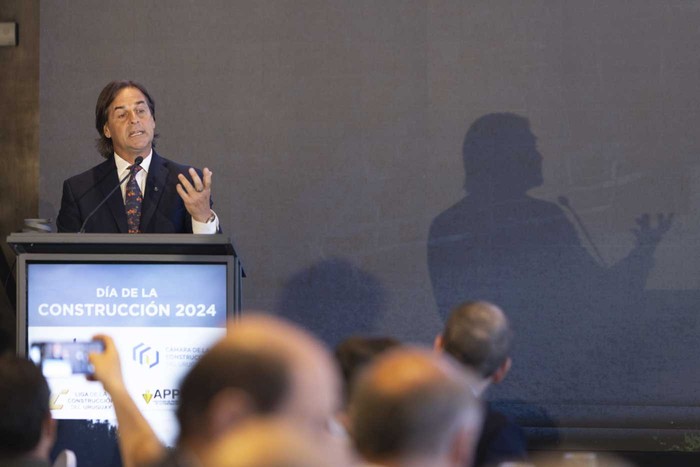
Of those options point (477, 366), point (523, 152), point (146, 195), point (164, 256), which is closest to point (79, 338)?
point (164, 256)

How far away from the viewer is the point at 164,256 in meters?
3.93

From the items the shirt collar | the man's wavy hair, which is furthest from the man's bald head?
the man's wavy hair

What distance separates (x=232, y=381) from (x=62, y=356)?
252cm

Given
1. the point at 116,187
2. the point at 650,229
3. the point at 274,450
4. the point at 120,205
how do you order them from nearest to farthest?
the point at 274,450 < the point at 116,187 < the point at 120,205 < the point at 650,229

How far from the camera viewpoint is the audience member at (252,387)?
55.5 inches

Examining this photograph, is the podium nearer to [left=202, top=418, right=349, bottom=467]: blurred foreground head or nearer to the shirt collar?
the shirt collar

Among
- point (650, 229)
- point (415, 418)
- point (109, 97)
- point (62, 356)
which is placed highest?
point (109, 97)

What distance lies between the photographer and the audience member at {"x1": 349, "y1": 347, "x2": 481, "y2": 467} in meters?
1.62

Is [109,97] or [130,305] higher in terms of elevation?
[109,97]

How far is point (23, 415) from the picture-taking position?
213 cm

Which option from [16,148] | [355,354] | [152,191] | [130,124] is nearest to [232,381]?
[355,354]

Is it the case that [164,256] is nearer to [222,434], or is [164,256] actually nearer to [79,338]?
[79,338]

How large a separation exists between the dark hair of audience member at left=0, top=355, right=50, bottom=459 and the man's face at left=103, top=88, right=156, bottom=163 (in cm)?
237

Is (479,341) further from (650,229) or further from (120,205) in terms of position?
(650,229)
